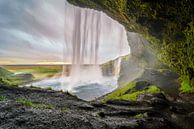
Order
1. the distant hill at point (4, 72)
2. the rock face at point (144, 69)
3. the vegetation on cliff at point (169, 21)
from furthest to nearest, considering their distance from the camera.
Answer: the distant hill at point (4, 72) → the rock face at point (144, 69) → the vegetation on cliff at point (169, 21)

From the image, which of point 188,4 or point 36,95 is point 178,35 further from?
point 36,95

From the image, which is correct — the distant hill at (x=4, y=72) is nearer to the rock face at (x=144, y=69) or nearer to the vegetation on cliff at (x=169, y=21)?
the rock face at (x=144, y=69)

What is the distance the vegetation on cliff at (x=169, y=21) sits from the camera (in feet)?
60.8

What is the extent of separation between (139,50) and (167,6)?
1431 inches

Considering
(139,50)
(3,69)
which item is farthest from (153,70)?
(3,69)

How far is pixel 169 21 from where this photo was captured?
20.7 m

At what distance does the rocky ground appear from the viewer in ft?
28.6

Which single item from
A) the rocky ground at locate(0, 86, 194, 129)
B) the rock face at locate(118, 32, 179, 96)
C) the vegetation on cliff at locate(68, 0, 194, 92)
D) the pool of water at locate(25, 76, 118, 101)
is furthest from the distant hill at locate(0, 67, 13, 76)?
the rocky ground at locate(0, 86, 194, 129)

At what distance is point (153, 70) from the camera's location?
4550cm

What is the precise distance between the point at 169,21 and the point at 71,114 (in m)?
14.3

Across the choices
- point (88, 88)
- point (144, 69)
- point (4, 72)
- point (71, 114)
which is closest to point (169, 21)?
point (71, 114)

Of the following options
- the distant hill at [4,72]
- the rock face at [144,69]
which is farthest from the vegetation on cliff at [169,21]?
the distant hill at [4,72]

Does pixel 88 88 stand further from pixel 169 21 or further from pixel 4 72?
pixel 4 72

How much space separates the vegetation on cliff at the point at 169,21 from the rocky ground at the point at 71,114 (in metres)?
7.08
